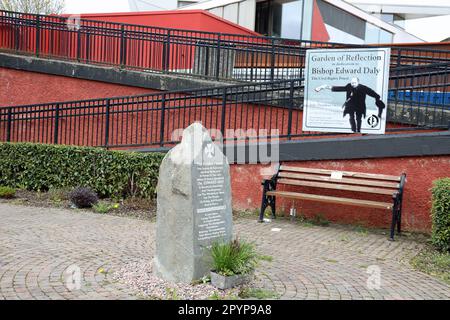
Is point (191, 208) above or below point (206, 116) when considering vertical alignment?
below

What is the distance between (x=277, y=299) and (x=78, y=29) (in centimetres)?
1182

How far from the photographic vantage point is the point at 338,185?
28.9 feet

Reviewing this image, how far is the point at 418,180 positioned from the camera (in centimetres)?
867

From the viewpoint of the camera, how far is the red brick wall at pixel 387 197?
8594mm

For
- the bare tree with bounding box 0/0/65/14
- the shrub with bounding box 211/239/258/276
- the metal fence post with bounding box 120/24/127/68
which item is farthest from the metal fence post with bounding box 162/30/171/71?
the bare tree with bounding box 0/0/65/14

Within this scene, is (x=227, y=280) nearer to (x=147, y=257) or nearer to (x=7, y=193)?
(x=147, y=257)

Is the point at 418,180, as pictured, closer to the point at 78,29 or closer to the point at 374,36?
the point at 78,29

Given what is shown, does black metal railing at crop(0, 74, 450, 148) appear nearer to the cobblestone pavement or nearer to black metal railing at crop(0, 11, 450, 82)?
black metal railing at crop(0, 11, 450, 82)

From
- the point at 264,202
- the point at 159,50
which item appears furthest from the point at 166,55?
the point at 264,202

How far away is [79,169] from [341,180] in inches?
224

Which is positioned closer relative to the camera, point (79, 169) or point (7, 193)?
point (7, 193)

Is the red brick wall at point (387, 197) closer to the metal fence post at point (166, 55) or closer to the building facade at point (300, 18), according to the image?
the metal fence post at point (166, 55)

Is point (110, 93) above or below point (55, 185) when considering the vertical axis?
above

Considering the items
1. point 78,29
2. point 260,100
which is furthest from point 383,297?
point 78,29
